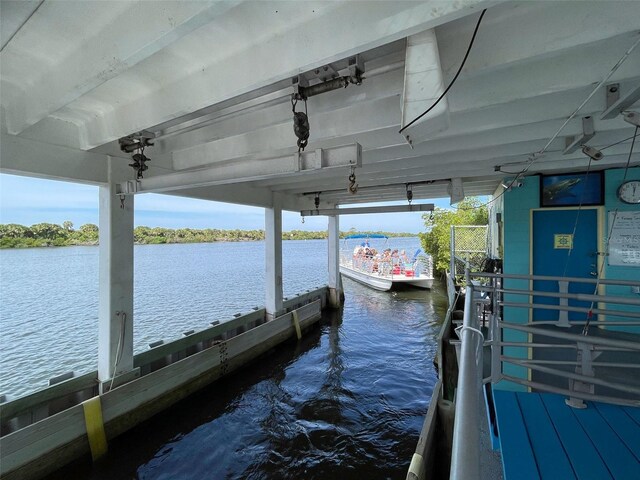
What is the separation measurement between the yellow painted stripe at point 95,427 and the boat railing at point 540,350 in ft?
11.8

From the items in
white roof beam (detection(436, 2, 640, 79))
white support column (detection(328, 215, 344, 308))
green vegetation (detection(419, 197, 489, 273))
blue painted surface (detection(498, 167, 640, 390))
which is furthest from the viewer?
green vegetation (detection(419, 197, 489, 273))

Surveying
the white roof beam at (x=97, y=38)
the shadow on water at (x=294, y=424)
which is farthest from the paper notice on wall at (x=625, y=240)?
the white roof beam at (x=97, y=38)

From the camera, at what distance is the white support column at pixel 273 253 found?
250 inches

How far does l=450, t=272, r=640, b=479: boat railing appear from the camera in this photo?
0.61 metres

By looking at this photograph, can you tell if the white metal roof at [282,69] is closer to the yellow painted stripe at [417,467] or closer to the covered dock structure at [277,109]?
the covered dock structure at [277,109]

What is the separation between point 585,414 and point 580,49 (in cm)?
210

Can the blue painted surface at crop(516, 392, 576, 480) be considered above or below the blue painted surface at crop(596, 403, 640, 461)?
below

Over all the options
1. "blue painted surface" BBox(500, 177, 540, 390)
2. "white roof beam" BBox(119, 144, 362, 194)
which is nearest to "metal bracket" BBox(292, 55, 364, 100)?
"white roof beam" BBox(119, 144, 362, 194)

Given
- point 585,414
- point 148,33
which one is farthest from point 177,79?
point 585,414

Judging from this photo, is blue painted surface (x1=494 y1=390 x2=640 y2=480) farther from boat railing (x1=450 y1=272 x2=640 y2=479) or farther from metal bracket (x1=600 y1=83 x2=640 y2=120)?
metal bracket (x1=600 y1=83 x2=640 y2=120)

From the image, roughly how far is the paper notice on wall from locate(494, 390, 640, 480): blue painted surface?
2946mm

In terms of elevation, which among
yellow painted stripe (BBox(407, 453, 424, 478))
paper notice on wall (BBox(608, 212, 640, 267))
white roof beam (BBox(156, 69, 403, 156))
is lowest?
yellow painted stripe (BBox(407, 453, 424, 478))

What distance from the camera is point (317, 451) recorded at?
3.22 metres

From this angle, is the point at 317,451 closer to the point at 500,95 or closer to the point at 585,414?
the point at 585,414
